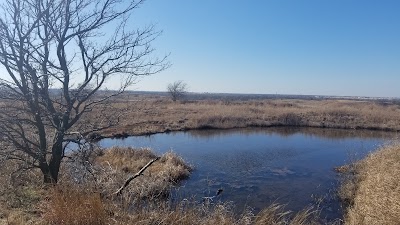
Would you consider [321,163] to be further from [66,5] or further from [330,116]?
[330,116]

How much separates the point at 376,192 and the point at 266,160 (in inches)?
386

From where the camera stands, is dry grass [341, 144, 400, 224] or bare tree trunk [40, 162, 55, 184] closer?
dry grass [341, 144, 400, 224]

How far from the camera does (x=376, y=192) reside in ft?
30.5

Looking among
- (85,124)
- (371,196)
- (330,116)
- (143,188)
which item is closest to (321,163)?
(371,196)

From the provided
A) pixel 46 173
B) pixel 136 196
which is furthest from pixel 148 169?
pixel 46 173

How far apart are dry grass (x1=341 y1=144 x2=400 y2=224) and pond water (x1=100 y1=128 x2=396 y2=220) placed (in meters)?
0.85

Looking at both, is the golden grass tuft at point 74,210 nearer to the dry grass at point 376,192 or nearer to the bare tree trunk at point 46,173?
the bare tree trunk at point 46,173

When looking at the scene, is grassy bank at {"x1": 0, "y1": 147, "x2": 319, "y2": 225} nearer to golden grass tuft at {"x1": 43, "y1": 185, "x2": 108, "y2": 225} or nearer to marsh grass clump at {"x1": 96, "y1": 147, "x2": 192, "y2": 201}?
golden grass tuft at {"x1": 43, "y1": 185, "x2": 108, "y2": 225}

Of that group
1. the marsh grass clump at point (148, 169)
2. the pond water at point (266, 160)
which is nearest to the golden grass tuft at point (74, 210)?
the pond water at point (266, 160)

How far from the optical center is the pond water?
12445mm

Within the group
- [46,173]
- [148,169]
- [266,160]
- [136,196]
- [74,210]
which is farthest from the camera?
[266,160]

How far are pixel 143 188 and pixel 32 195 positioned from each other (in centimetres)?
399

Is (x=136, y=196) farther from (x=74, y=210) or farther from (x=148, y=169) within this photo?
(x=148, y=169)

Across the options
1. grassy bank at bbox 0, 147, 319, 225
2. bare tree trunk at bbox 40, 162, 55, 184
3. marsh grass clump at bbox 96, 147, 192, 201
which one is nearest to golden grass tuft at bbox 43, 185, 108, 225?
grassy bank at bbox 0, 147, 319, 225
